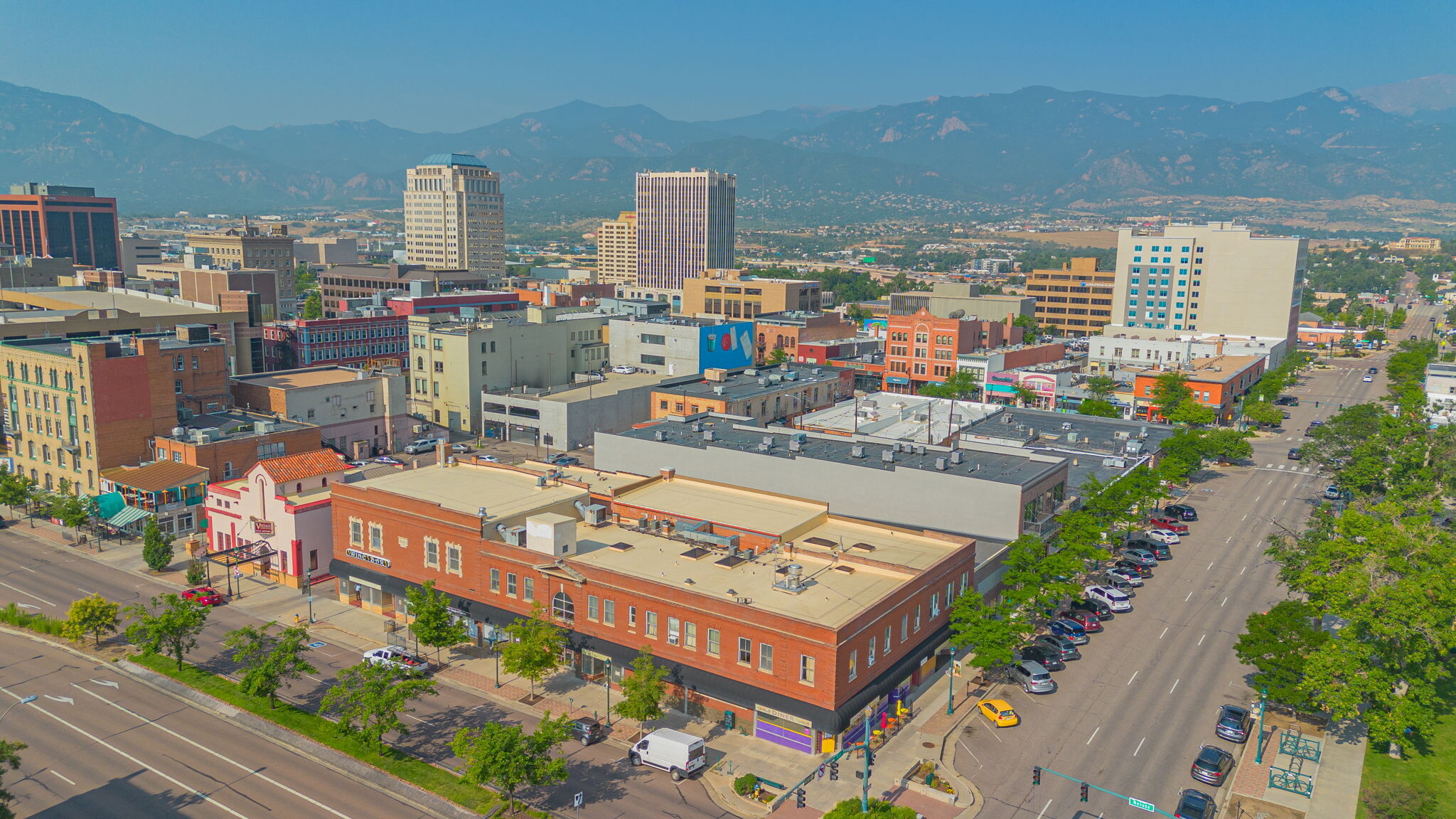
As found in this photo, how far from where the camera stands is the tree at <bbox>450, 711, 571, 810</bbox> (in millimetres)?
37125

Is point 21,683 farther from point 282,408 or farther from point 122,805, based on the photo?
point 282,408

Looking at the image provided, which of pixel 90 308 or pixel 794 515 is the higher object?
pixel 90 308

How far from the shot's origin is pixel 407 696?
138 ft

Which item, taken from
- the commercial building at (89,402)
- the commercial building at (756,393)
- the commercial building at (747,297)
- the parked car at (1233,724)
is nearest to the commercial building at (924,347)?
the commercial building at (756,393)

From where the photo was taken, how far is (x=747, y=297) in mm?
192250

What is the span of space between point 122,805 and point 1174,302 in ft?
658

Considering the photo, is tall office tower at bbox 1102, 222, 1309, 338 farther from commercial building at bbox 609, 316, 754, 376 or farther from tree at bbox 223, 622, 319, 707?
tree at bbox 223, 622, 319, 707

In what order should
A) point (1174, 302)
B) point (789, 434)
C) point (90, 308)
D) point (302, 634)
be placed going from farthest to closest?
point (1174, 302)
point (90, 308)
point (789, 434)
point (302, 634)

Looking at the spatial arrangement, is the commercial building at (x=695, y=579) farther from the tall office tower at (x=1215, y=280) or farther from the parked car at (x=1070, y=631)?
the tall office tower at (x=1215, y=280)

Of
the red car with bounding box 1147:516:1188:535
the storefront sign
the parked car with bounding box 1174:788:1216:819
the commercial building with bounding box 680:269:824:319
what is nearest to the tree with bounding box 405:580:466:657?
the storefront sign

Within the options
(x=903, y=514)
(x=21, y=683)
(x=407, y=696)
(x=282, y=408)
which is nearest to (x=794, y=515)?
(x=903, y=514)

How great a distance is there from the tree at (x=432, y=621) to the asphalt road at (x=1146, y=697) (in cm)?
2747

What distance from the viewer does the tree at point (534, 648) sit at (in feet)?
154

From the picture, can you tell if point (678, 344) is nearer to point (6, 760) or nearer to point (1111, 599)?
point (1111, 599)
